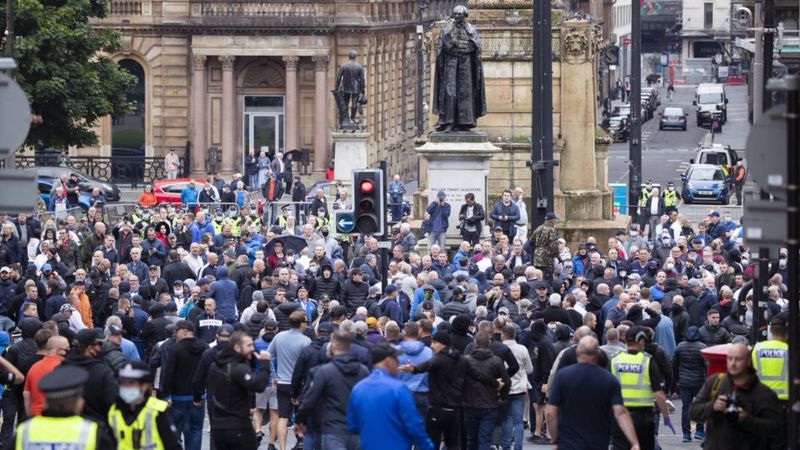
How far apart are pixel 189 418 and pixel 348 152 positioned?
2806 centimetres

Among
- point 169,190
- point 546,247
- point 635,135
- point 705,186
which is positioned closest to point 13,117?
point 546,247

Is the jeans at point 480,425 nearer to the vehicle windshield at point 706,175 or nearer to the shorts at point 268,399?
the shorts at point 268,399

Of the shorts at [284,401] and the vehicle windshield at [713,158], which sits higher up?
the vehicle windshield at [713,158]

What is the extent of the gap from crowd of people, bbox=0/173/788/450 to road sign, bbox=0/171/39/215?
3.44ft

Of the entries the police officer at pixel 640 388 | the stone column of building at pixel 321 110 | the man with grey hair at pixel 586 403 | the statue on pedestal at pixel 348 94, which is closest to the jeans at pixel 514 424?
the police officer at pixel 640 388

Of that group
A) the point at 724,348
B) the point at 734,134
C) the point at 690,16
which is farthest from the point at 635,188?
the point at 690,16

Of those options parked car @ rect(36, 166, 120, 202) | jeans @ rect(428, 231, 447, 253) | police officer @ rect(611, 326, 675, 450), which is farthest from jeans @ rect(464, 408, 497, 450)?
parked car @ rect(36, 166, 120, 202)

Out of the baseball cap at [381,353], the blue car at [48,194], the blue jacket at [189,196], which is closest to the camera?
the baseball cap at [381,353]

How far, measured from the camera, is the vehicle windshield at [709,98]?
96.8m

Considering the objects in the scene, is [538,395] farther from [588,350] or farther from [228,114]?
[228,114]

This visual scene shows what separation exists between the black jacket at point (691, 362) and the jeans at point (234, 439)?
22.1 feet

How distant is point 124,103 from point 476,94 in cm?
2176

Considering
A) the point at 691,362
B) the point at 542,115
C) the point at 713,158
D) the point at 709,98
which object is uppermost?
the point at 709,98

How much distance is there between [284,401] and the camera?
21531mm
